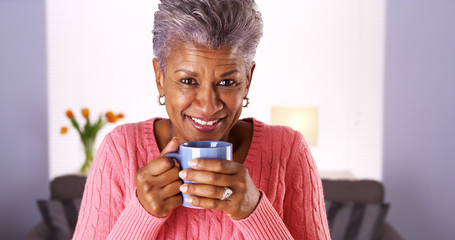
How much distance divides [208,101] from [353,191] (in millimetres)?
1931

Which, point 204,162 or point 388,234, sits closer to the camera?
point 204,162

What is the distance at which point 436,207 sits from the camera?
3.25 metres

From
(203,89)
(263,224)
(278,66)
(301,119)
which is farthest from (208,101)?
(278,66)

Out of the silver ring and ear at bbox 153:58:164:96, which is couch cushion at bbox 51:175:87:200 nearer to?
ear at bbox 153:58:164:96

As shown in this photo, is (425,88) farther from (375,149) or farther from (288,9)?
(288,9)

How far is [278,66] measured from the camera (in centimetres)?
339

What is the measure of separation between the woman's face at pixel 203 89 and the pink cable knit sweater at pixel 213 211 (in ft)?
0.64

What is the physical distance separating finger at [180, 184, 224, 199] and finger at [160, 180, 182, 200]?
1.4 inches

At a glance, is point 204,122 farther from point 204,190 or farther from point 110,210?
point 110,210

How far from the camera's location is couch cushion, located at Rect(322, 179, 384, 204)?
2543 millimetres

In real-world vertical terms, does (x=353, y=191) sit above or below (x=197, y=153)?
below

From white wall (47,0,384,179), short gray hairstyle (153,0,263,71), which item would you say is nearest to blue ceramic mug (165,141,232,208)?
short gray hairstyle (153,0,263,71)

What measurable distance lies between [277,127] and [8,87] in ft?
8.84

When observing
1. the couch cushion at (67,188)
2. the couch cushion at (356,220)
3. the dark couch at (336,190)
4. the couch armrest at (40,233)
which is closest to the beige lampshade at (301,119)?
the dark couch at (336,190)
